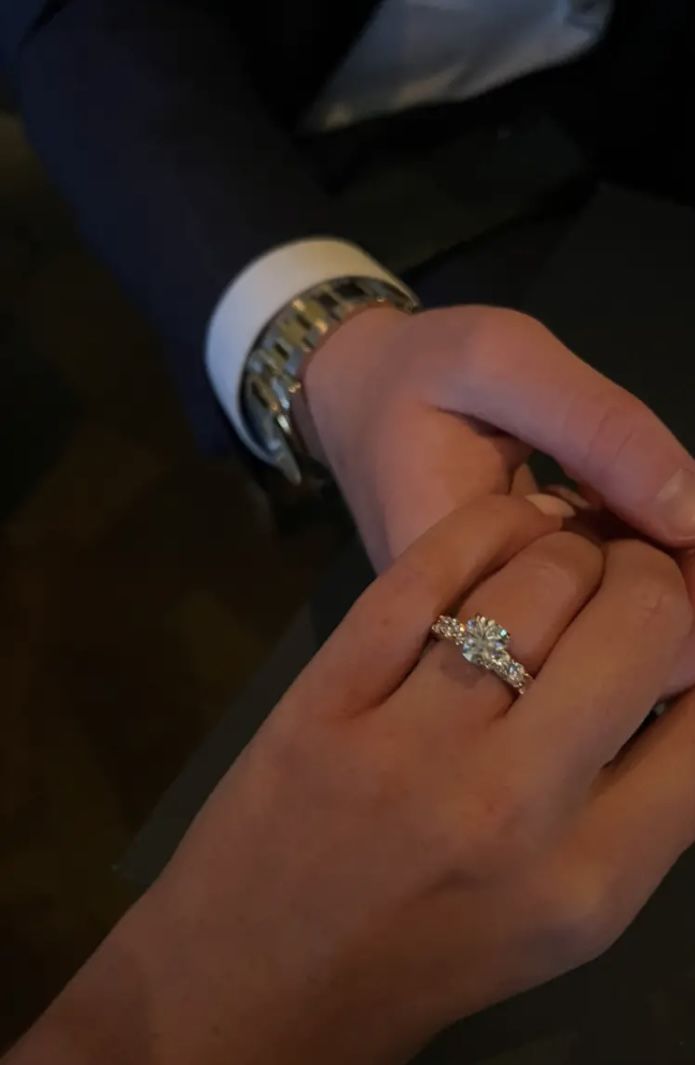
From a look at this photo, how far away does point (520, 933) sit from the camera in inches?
16.6

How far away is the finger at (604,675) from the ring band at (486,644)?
10 millimetres

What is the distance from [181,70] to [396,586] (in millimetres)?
376

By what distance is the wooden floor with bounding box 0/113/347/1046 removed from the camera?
112 cm

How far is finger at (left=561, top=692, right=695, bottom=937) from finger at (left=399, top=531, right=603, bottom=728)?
0.06 m

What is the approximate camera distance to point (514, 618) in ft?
1.45

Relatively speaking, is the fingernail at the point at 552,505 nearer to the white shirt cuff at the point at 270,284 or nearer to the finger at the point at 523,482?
the finger at the point at 523,482

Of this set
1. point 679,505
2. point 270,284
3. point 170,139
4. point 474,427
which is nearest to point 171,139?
point 170,139

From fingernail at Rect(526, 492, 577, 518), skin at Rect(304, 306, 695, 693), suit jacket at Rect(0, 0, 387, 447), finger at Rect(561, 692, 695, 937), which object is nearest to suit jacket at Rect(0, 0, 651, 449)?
suit jacket at Rect(0, 0, 387, 447)

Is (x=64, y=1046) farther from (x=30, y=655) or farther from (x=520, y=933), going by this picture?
(x=30, y=655)

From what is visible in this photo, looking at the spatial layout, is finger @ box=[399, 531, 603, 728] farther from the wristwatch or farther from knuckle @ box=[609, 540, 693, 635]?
the wristwatch

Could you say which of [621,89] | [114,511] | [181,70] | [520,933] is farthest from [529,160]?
[114,511]

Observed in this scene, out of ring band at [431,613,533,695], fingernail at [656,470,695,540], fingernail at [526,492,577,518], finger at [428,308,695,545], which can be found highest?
finger at [428,308,695,545]

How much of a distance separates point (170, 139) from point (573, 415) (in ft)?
1.01

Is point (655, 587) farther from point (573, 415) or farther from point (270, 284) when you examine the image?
point (270, 284)
